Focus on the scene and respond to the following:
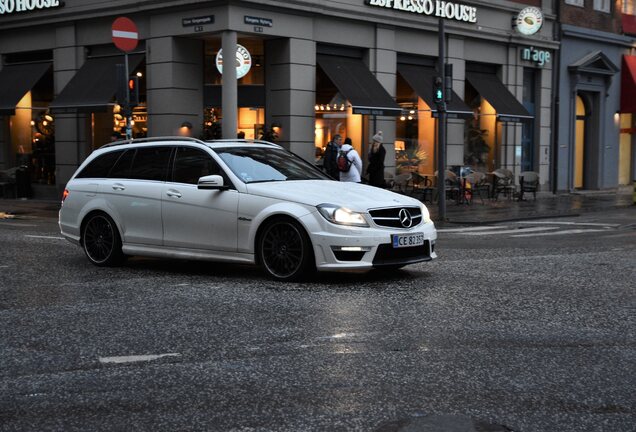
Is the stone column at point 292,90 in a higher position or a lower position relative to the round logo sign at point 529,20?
lower

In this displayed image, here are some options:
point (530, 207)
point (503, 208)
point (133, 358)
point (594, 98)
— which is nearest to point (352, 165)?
point (503, 208)

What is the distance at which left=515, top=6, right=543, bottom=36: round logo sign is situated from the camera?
28.1 meters

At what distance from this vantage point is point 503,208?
77.8ft

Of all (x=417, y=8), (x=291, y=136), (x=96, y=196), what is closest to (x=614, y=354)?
(x=96, y=196)

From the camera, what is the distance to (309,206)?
30.1 ft

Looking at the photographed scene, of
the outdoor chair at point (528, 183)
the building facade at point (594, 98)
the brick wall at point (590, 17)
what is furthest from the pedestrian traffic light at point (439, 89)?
the brick wall at point (590, 17)

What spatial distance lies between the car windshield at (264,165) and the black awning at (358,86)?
11.8m

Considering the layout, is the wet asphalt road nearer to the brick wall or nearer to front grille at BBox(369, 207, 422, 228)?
front grille at BBox(369, 207, 422, 228)

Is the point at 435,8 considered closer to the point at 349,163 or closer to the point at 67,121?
the point at 349,163

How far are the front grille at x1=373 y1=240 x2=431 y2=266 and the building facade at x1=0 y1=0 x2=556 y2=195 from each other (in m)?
12.5

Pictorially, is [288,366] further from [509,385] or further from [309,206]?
[309,206]

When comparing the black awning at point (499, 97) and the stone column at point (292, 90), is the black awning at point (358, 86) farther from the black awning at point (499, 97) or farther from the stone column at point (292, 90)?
the black awning at point (499, 97)

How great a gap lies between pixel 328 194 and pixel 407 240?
38.1 inches

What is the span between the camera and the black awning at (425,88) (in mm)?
25375
